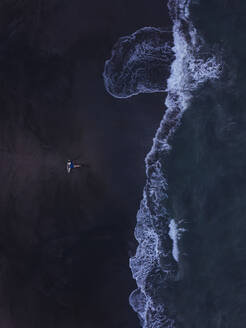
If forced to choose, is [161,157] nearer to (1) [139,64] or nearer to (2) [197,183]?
(2) [197,183]

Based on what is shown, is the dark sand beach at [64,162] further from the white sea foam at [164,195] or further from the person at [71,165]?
the white sea foam at [164,195]

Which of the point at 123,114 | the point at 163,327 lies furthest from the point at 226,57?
the point at 163,327

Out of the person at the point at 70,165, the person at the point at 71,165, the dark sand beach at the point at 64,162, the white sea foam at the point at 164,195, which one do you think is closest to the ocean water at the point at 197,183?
the white sea foam at the point at 164,195

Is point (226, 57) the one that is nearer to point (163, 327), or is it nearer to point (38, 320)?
point (163, 327)

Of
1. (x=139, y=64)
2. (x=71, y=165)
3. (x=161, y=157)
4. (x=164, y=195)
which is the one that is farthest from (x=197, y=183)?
(x=139, y=64)

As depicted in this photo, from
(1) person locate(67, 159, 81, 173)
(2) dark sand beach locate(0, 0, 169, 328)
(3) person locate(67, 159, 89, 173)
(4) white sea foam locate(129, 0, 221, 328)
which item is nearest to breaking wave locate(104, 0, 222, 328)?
(4) white sea foam locate(129, 0, 221, 328)

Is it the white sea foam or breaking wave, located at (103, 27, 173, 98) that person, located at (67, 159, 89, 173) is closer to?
the white sea foam

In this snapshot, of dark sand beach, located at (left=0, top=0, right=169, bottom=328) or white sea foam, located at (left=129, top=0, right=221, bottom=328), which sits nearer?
dark sand beach, located at (left=0, top=0, right=169, bottom=328)

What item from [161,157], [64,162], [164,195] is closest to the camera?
[64,162]
